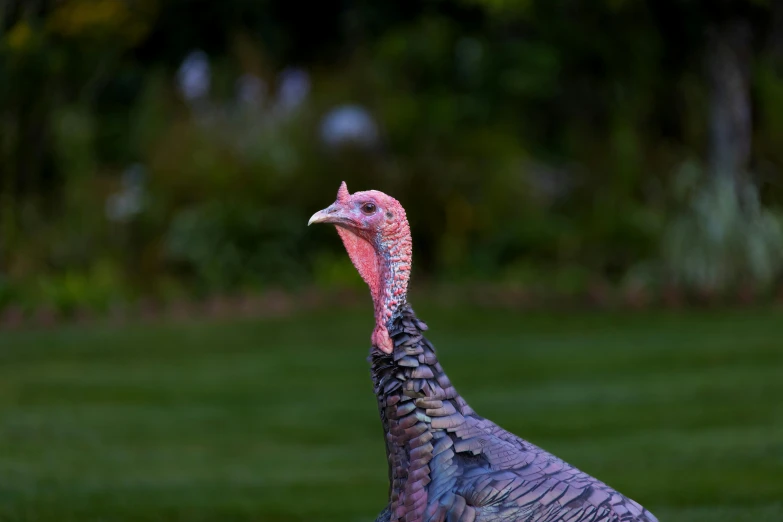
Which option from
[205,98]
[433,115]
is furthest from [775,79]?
[205,98]

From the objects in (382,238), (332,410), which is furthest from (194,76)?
(382,238)

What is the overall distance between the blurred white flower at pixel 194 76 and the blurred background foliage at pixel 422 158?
0.12 metres

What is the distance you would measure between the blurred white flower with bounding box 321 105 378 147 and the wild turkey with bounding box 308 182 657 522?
13151 millimetres

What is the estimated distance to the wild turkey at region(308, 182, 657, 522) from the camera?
11.1 ft

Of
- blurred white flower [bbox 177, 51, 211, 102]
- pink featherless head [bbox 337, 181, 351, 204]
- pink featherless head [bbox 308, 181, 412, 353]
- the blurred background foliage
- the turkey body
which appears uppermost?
blurred white flower [bbox 177, 51, 211, 102]

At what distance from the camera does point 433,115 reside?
1828 centimetres

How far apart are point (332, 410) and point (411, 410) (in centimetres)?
664

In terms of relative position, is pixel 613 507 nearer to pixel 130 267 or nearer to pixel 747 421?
pixel 747 421

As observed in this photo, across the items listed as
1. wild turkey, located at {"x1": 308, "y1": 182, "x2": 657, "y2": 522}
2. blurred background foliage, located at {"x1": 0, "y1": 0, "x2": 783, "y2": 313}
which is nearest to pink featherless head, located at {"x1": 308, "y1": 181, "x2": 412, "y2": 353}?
wild turkey, located at {"x1": 308, "y1": 182, "x2": 657, "y2": 522}

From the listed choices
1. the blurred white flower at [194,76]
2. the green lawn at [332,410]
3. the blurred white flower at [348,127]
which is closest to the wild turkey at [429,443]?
the green lawn at [332,410]

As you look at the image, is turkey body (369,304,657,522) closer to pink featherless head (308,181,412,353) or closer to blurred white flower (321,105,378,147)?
pink featherless head (308,181,412,353)

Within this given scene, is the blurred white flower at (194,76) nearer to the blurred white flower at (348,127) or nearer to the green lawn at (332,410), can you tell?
the blurred white flower at (348,127)

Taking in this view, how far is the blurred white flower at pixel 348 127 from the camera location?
55.5ft

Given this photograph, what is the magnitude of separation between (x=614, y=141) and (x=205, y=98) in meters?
5.53
